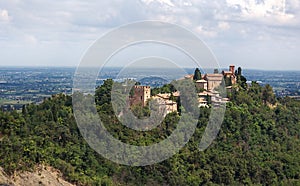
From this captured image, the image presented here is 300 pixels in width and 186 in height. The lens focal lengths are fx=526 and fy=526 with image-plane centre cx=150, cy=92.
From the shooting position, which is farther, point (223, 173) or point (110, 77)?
point (110, 77)

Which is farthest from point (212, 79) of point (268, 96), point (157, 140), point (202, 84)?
point (157, 140)

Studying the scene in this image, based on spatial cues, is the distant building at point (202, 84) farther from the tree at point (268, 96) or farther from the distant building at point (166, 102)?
the tree at point (268, 96)

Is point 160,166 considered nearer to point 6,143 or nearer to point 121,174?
point 121,174

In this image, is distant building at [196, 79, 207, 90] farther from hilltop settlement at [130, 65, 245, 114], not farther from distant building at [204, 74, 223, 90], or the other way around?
distant building at [204, 74, 223, 90]

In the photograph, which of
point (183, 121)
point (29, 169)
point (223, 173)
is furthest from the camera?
→ point (183, 121)

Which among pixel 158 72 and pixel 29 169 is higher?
pixel 158 72

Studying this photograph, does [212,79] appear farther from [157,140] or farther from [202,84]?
[157,140]

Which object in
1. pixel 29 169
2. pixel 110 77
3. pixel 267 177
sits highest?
pixel 110 77

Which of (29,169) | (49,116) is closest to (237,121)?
(49,116)

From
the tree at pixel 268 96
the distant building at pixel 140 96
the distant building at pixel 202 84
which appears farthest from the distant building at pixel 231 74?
the distant building at pixel 140 96
